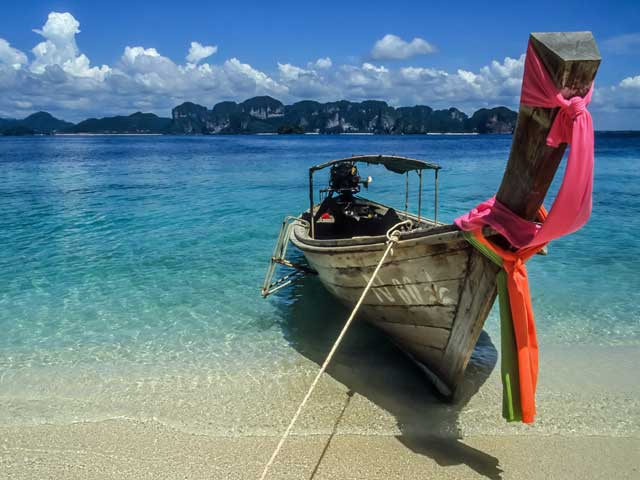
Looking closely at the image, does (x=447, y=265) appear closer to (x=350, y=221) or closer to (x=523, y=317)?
(x=523, y=317)

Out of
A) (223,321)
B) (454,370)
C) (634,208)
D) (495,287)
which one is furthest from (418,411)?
(634,208)

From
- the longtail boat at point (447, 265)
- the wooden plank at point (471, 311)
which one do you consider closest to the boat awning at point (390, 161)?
the longtail boat at point (447, 265)

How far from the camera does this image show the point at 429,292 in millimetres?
5395

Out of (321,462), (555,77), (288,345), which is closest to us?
(555,77)

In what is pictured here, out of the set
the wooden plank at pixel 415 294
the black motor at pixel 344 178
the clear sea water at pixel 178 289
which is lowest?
the clear sea water at pixel 178 289

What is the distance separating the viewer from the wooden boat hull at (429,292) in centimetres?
484

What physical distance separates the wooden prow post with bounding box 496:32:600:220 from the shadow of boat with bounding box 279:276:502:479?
2.79m

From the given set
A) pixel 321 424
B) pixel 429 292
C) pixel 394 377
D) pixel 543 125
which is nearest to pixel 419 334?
pixel 429 292

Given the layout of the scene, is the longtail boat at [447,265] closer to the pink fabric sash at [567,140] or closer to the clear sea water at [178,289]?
the pink fabric sash at [567,140]

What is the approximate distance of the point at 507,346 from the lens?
443 centimetres

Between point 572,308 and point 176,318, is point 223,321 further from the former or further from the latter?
point 572,308

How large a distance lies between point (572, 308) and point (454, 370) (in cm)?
499

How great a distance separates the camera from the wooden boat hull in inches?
191

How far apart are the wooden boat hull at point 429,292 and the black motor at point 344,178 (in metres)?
3.16
